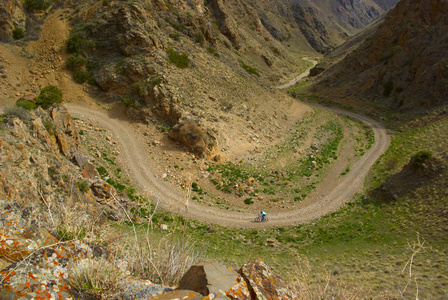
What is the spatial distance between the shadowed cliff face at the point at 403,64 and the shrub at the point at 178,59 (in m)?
34.0

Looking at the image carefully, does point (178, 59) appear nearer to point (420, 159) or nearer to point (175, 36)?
point (175, 36)

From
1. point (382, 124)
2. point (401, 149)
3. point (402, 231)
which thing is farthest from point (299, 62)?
point (402, 231)

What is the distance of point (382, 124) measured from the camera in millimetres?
38094

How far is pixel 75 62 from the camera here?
27.3m

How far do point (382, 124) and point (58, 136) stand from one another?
41.4 m

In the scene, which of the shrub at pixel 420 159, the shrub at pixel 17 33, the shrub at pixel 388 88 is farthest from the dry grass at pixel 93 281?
the shrub at pixel 388 88

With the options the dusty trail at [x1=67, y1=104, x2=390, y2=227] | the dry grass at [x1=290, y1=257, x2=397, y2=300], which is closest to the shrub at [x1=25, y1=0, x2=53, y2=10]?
the dusty trail at [x1=67, y1=104, x2=390, y2=227]

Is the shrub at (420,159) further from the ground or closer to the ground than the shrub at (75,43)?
closer to the ground

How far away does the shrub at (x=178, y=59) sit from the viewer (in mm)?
30911

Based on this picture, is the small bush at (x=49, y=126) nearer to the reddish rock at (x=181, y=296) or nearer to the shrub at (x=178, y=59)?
the reddish rock at (x=181, y=296)

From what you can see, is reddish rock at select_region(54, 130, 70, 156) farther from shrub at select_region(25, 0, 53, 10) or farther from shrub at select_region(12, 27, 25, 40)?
shrub at select_region(25, 0, 53, 10)

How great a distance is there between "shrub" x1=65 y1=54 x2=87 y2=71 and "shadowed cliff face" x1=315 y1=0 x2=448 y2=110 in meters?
45.3

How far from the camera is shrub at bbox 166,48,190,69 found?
101 feet

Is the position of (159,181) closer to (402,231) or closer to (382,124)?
(402,231)
